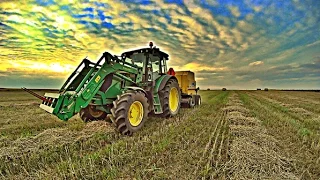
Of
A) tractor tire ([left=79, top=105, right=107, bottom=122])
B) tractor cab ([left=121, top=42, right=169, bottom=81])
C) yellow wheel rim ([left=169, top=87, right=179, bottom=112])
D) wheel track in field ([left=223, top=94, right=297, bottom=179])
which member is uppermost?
tractor cab ([left=121, top=42, right=169, bottom=81])

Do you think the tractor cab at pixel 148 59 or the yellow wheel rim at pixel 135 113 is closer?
the yellow wheel rim at pixel 135 113

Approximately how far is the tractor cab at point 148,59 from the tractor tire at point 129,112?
58.8 inches

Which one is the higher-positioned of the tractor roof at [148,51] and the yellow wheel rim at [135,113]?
the tractor roof at [148,51]

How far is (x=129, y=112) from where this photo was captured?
5824 mm

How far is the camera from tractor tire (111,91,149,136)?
17.9 feet

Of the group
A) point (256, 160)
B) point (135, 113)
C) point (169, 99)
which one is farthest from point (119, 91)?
point (256, 160)

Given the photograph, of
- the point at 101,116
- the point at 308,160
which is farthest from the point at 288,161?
the point at 101,116

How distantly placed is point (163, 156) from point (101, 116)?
13.1 ft

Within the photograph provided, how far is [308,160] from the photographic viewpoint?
401 cm

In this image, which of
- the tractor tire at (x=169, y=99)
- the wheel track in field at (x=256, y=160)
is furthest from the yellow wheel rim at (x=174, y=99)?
the wheel track in field at (x=256, y=160)

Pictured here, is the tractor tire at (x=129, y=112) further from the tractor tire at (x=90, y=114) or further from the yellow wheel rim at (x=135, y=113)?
the tractor tire at (x=90, y=114)

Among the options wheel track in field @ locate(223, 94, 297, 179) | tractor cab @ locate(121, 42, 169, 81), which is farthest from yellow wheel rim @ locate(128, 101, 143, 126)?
wheel track in field @ locate(223, 94, 297, 179)

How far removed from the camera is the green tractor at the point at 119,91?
17.8 ft

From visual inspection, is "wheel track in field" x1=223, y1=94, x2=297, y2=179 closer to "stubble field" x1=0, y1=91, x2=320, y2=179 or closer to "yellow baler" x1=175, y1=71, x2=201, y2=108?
"stubble field" x1=0, y1=91, x2=320, y2=179
